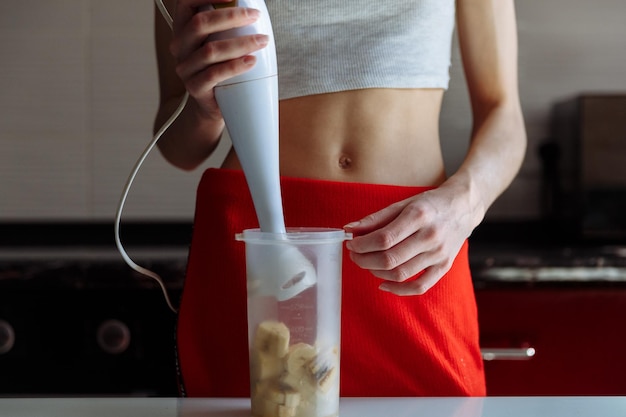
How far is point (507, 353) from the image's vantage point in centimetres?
130

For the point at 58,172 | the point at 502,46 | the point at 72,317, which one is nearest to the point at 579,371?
Answer: the point at 502,46

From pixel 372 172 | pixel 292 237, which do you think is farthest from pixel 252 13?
pixel 372 172

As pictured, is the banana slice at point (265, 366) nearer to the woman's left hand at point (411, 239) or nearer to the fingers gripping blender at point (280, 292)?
the fingers gripping blender at point (280, 292)

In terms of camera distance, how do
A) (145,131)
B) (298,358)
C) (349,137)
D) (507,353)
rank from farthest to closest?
1. (145,131)
2. (507,353)
3. (349,137)
4. (298,358)

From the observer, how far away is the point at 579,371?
1337mm

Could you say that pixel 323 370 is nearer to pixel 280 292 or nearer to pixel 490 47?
pixel 280 292

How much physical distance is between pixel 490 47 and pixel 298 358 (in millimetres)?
604

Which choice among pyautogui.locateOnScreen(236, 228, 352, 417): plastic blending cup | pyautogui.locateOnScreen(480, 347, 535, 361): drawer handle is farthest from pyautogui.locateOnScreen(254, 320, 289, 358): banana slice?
pyautogui.locateOnScreen(480, 347, 535, 361): drawer handle

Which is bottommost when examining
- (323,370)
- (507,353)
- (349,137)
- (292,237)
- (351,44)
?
(507,353)

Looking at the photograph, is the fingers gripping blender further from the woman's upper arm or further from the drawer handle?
the drawer handle

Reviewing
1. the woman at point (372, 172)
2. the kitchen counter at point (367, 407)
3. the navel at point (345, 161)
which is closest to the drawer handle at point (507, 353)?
the woman at point (372, 172)

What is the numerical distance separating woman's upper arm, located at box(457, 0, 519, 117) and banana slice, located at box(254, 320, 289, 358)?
1.80ft

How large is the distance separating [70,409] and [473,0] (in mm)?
712

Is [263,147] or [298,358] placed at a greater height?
[263,147]
